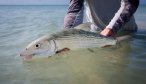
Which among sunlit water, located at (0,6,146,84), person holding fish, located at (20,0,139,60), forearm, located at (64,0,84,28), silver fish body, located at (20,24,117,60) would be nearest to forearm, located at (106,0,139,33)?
person holding fish, located at (20,0,139,60)

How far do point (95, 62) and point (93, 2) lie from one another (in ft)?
5.21

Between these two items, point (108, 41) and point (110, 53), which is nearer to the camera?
point (108, 41)

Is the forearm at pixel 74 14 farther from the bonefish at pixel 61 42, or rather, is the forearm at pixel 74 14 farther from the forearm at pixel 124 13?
the bonefish at pixel 61 42

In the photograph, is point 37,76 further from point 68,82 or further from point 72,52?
point 72,52

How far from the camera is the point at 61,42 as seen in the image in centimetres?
363

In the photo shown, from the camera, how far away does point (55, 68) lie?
3.71 m

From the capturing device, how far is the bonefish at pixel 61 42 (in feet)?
11.7

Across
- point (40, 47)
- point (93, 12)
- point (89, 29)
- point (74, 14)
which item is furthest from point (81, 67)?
point (93, 12)

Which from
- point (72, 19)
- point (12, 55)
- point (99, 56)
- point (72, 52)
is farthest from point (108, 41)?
point (12, 55)

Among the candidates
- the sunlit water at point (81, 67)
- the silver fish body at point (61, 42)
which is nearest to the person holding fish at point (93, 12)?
the sunlit water at point (81, 67)

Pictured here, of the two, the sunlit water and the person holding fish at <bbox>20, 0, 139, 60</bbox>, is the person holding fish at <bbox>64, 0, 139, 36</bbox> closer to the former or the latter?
the person holding fish at <bbox>20, 0, 139, 60</bbox>

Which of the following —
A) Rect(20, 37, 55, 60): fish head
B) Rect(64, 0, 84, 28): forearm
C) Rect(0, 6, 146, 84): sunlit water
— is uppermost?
Rect(64, 0, 84, 28): forearm

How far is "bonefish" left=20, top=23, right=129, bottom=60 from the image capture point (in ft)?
11.7

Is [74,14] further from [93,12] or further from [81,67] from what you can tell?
[81,67]
